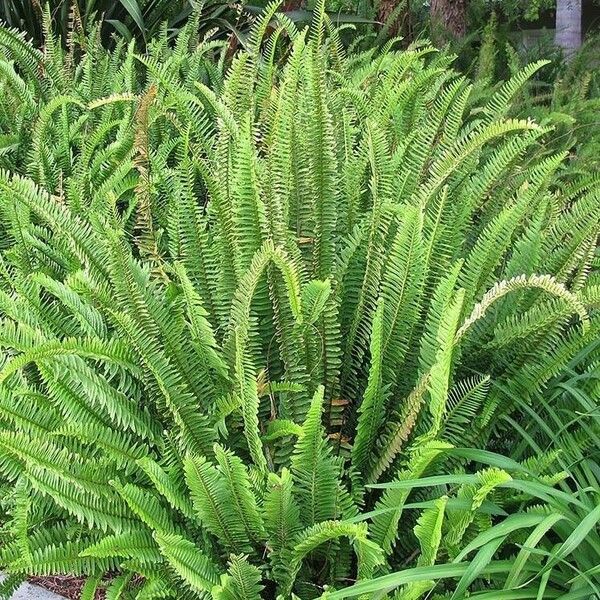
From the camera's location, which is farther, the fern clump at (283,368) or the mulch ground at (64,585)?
the mulch ground at (64,585)

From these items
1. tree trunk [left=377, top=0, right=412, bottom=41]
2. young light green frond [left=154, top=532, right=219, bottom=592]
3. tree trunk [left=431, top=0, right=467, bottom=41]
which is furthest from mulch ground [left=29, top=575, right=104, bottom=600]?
tree trunk [left=431, top=0, right=467, bottom=41]

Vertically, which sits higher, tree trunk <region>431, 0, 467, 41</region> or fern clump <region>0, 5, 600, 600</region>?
tree trunk <region>431, 0, 467, 41</region>

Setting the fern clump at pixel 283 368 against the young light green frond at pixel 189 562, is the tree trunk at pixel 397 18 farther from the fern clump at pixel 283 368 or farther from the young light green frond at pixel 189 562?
the young light green frond at pixel 189 562

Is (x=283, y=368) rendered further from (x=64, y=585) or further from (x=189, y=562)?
(x=64, y=585)

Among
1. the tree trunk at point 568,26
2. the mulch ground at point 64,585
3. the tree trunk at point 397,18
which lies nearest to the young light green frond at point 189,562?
the mulch ground at point 64,585

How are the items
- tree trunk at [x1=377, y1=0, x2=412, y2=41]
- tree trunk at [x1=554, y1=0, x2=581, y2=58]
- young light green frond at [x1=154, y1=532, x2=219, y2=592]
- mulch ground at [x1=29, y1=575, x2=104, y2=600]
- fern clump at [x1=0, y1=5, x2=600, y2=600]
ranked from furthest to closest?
tree trunk at [x1=554, y1=0, x2=581, y2=58]
tree trunk at [x1=377, y1=0, x2=412, y2=41]
mulch ground at [x1=29, y1=575, x2=104, y2=600]
fern clump at [x1=0, y1=5, x2=600, y2=600]
young light green frond at [x1=154, y1=532, x2=219, y2=592]

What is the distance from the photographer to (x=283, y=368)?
201 centimetres

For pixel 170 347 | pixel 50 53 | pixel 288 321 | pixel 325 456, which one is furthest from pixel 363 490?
Result: pixel 50 53

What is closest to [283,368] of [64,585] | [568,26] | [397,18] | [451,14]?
[64,585]

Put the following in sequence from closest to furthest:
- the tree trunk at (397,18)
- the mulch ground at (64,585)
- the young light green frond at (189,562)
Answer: the young light green frond at (189,562) < the mulch ground at (64,585) < the tree trunk at (397,18)

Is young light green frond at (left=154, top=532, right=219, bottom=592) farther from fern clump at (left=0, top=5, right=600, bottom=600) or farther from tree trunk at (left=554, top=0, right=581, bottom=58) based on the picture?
tree trunk at (left=554, top=0, right=581, bottom=58)

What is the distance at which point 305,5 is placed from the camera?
243 inches

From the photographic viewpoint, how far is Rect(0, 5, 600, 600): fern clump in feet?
5.35

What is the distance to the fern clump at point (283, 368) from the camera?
1.63m
